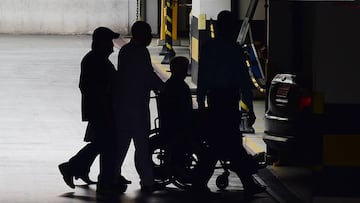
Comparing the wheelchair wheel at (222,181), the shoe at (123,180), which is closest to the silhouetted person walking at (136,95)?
the shoe at (123,180)

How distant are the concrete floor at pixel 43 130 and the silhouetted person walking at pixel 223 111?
11.4 inches

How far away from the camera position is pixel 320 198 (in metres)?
12.4

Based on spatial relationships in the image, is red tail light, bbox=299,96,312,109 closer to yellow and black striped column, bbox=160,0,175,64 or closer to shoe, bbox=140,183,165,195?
shoe, bbox=140,183,165,195

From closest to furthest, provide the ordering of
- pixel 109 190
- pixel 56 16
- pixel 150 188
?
pixel 109 190 < pixel 150 188 < pixel 56 16

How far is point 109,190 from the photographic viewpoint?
1274cm

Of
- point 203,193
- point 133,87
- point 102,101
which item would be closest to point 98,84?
point 102,101

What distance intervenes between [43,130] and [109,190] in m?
5.18

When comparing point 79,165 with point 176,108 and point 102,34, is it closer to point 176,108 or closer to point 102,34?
point 176,108

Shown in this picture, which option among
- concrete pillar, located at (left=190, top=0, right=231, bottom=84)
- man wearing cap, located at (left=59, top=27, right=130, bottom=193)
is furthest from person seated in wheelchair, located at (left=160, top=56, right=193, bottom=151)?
concrete pillar, located at (left=190, top=0, right=231, bottom=84)

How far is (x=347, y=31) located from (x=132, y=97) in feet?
8.15

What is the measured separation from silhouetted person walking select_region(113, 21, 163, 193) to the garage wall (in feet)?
78.4

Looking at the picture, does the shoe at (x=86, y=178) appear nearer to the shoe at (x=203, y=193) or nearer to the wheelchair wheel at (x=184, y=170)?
the wheelchair wheel at (x=184, y=170)

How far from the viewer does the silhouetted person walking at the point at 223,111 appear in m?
12.7

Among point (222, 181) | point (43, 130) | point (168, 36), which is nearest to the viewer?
point (222, 181)
